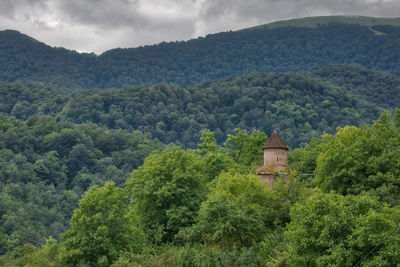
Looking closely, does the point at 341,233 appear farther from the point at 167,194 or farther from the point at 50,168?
the point at 50,168

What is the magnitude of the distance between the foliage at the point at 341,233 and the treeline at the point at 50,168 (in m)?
59.9

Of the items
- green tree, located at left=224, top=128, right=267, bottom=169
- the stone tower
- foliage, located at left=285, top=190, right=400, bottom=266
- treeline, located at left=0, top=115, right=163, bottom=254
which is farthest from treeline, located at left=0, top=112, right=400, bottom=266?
treeline, located at left=0, top=115, right=163, bottom=254

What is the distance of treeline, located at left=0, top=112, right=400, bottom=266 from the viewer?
28.3 metres

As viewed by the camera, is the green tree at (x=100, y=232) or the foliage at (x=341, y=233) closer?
the foliage at (x=341, y=233)

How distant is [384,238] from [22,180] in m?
102

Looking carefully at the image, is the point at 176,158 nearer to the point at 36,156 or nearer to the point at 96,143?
the point at 36,156

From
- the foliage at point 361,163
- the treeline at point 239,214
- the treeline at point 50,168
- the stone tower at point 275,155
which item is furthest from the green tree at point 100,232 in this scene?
the treeline at point 50,168

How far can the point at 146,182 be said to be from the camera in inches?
1843

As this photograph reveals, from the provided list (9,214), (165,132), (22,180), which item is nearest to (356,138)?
(9,214)

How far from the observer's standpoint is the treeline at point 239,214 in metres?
28.3

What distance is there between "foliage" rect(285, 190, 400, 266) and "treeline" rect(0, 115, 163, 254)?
59889 mm

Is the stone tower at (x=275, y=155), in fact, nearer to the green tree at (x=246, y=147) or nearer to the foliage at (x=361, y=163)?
the foliage at (x=361, y=163)

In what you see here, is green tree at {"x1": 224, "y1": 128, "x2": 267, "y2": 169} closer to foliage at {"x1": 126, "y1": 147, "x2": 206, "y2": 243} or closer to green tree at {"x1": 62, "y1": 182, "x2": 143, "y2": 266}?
foliage at {"x1": 126, "y1": 147, "x2": 206, "y2": 243}

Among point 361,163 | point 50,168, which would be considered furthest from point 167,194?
point 50,168
